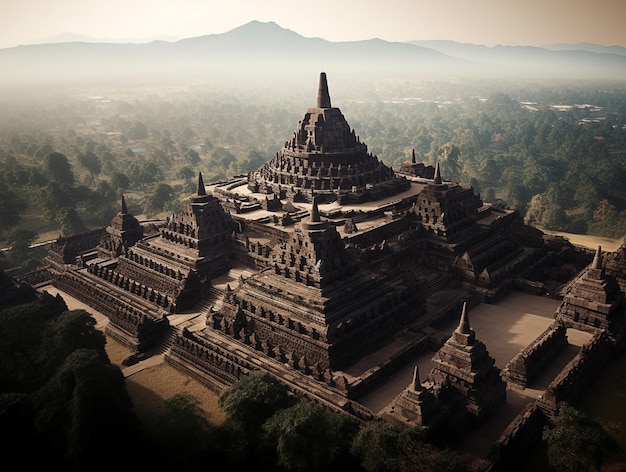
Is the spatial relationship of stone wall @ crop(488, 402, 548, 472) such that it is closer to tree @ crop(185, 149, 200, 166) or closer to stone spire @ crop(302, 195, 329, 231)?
stone spire @ crop(302, 195, 329, 231)

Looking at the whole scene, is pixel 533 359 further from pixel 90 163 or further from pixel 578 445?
pixel 90 163

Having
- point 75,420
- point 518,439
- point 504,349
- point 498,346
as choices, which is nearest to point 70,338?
point 75,420

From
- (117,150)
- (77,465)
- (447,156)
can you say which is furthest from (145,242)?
(117,150)

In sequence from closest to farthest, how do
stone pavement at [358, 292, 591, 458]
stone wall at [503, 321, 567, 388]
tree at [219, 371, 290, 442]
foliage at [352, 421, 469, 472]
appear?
foliage at [352, 421, 469, 472] → tree at [219, 371, 290, 442] → stone pavement at [358, 292, 591, 458] → stone wall at [503, 321, 567, 388]

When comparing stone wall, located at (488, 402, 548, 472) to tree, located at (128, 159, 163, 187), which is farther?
tree, located at (128, 159, 163, 187)

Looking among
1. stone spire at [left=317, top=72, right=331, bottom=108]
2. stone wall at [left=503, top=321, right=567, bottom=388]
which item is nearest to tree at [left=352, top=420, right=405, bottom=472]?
stone wall at [left=503, top=321, right=567, bottom=388]

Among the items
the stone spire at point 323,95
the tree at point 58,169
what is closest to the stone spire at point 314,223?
the stone spire at point 323,95
